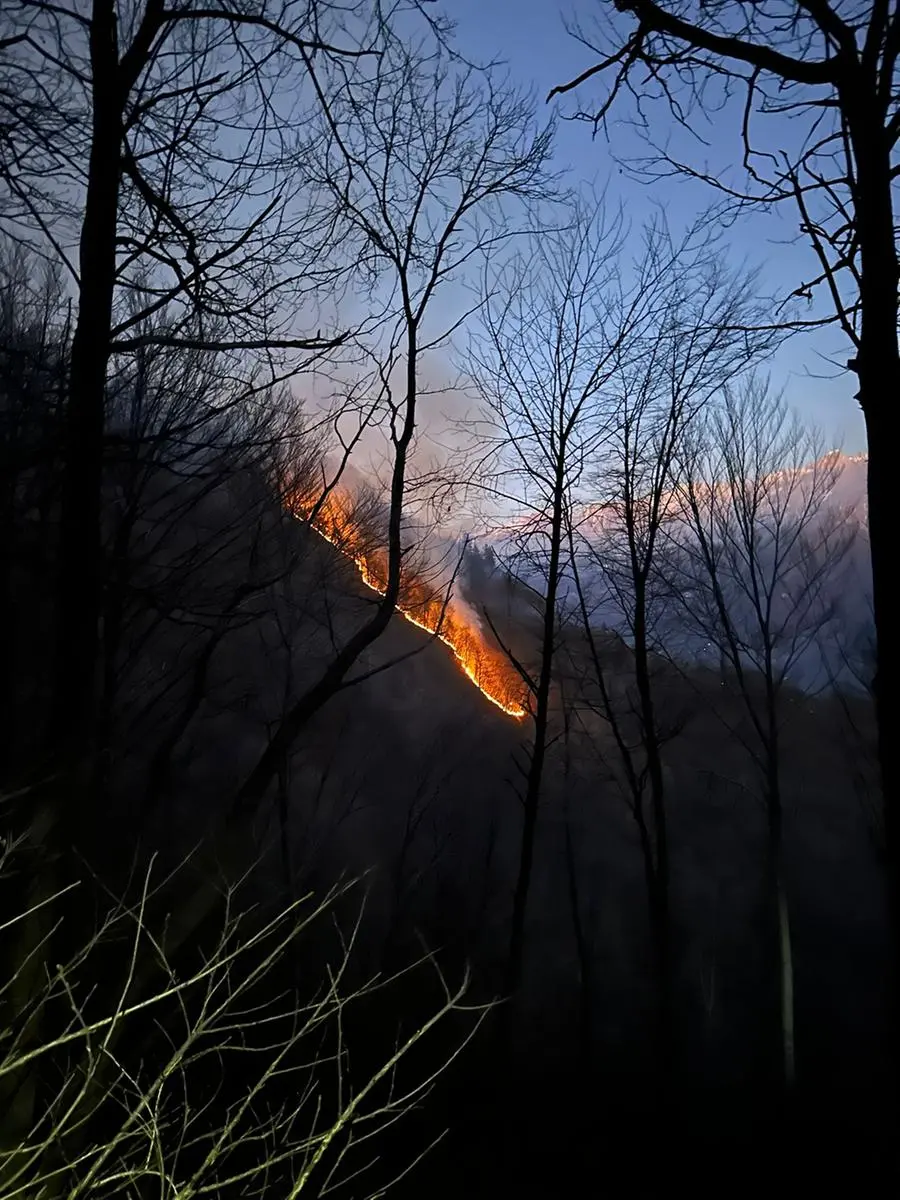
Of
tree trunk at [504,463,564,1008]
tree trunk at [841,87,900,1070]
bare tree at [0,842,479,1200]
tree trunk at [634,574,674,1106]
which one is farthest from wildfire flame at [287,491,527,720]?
tree trunk at [841,87,900,1070]

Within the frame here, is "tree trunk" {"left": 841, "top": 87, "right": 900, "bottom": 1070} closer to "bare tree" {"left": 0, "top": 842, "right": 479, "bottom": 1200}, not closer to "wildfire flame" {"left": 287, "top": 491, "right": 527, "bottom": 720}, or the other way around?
"bare tree" {"left": 0, "top": 842, "right": 479, "bottom": 1200}

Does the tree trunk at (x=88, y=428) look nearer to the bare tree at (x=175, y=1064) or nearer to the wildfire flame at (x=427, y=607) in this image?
the bare tree at (x=175, y=1064)

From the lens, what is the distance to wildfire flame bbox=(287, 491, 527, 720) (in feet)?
26.3

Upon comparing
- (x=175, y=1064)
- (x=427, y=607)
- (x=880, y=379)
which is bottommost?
(x=175, y=1064)

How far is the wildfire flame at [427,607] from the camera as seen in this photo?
803 centimetres

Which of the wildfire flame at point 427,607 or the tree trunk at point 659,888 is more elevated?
the wildfire flame at point 427,607

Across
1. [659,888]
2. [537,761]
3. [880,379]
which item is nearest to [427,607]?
[537,761]

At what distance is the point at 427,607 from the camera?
27.6ft

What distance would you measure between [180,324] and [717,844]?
7660 millimetres

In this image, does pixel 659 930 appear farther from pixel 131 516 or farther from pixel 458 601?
pixel 131 516

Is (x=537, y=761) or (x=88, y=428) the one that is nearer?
(x=88, y=428)

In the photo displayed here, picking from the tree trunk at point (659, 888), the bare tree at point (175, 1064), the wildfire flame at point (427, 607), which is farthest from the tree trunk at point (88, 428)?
the tree trunk at point (659, 888)

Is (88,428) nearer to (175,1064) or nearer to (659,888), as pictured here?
(175,1064)

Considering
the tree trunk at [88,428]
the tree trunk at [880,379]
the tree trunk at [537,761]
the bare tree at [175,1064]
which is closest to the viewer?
the bare tree at [175,1064]
